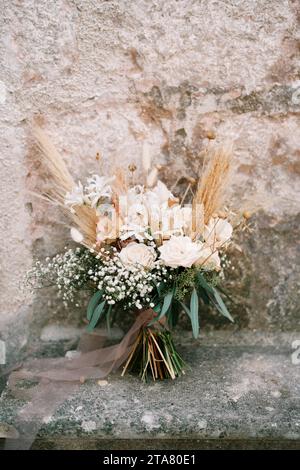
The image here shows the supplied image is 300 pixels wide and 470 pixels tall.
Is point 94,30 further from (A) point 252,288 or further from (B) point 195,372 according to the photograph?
(B) point 195,372

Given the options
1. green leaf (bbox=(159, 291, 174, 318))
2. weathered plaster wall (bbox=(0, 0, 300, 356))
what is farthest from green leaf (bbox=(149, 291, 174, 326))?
weathered plaster wall (bbox=(0, 0, 300, 356))

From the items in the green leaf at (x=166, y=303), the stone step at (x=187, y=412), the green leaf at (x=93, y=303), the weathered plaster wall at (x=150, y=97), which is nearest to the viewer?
the stone step at (x=187, y=412)

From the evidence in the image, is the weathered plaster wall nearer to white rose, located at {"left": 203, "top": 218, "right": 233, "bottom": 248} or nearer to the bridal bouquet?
the bridal bouquet

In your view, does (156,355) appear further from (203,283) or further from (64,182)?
(64,182)

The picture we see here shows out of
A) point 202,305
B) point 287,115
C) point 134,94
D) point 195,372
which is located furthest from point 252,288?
point 134,94

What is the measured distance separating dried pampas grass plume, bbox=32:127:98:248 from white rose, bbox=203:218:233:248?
437 millimetres

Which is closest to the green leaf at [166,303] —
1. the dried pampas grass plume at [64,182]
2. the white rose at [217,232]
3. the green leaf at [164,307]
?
the green leaf at [164,307]

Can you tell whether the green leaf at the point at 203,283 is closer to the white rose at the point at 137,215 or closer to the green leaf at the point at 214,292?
the green leaf at the point at 214,292

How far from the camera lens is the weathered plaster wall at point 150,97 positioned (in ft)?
7.91

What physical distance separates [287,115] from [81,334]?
4.34 ft

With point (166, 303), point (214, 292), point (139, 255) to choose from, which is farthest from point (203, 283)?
point (139, 255)

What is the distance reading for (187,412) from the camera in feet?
7.05

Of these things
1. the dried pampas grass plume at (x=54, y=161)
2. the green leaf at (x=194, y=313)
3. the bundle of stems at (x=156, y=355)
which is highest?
the dried pampas grass plume at (x=54, y=161)

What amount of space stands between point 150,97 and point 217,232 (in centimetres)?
67
